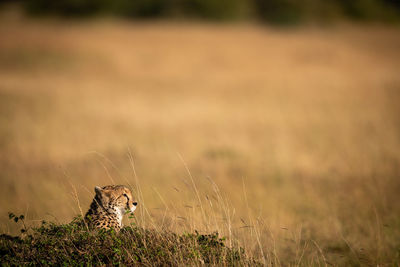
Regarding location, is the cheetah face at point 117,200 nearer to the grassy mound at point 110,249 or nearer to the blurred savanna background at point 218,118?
the blurred savanna background at point 218,118

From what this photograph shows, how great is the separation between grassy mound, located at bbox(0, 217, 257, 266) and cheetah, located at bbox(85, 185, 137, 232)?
0.17 meters

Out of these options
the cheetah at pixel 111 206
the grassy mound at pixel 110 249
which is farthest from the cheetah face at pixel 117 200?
the grassy mound at pixel 110 249

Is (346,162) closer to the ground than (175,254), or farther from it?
closer to the ground

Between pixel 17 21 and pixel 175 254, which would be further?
pixel 17 21

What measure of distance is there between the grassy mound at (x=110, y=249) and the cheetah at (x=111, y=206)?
17 cm

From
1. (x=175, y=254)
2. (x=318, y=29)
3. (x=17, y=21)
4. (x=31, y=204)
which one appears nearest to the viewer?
(x=175, y=254)

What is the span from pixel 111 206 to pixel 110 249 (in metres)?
0.44

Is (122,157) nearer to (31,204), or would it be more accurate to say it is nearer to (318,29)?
(31,204)

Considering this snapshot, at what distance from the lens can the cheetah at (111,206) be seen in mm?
3479

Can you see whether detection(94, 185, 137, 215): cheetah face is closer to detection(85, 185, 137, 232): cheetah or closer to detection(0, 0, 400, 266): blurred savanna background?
detection(85, 185, 137, 232): cheetah

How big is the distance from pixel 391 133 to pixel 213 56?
52.4 feet

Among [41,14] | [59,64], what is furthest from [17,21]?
[59,64]

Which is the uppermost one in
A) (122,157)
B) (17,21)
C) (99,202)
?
(17,21)

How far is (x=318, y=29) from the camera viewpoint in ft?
109
